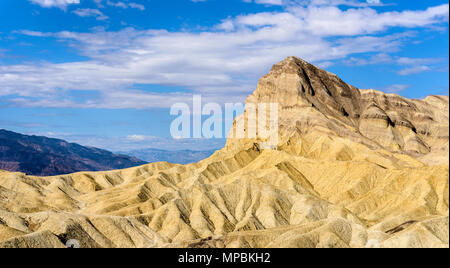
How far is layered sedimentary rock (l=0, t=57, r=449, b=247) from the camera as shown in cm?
8375

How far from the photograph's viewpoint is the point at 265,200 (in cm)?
12419

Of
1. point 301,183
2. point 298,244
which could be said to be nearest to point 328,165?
point 301,183

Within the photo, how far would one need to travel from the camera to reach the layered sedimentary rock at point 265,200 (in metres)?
83.8

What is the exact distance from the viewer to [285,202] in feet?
412

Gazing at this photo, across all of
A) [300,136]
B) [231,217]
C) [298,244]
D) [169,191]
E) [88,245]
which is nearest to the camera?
[298,244]

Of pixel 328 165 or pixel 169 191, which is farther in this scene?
pixel 328 165
